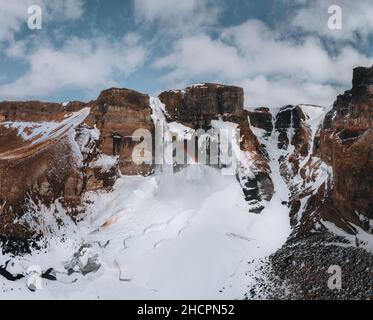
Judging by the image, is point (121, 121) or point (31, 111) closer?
point (121, 121)

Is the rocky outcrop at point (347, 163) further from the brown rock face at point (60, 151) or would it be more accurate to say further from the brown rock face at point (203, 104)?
the brown rock face at point (60, 151)

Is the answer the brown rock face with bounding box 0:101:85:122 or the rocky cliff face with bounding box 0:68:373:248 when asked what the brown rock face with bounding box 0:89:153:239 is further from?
the rocky cliff face with bounding box 0:68:373:248

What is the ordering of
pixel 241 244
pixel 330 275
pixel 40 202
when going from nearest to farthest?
1. pixel 330 275
2. pixel 241 244
3. pixel 40 202

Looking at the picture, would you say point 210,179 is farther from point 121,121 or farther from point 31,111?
point 31,111

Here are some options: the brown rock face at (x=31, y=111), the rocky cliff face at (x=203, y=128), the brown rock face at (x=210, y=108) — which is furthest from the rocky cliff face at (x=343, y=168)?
the brown rock face at (x=31, y=111)

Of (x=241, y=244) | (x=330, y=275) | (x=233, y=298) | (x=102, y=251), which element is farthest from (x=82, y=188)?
(x=330, y=275)

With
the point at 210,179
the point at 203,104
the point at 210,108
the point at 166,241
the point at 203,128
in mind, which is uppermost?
the point at 203,104

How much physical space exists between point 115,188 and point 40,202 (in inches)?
326

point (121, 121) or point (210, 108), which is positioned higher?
point (210, 108)

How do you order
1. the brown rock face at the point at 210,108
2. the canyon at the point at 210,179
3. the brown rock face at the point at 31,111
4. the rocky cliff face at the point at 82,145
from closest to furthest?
the canyon at the point at 210,179
the rocky cliff face at the point at 82,145
the brown rock face at the point at 210,108
the brown rock face at the point at 31,111

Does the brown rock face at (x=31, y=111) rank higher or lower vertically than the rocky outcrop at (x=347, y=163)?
higher

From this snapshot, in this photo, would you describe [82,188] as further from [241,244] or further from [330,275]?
[330,275]

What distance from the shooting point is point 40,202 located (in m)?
55.0

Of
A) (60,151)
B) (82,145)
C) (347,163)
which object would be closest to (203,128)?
(82,145)
